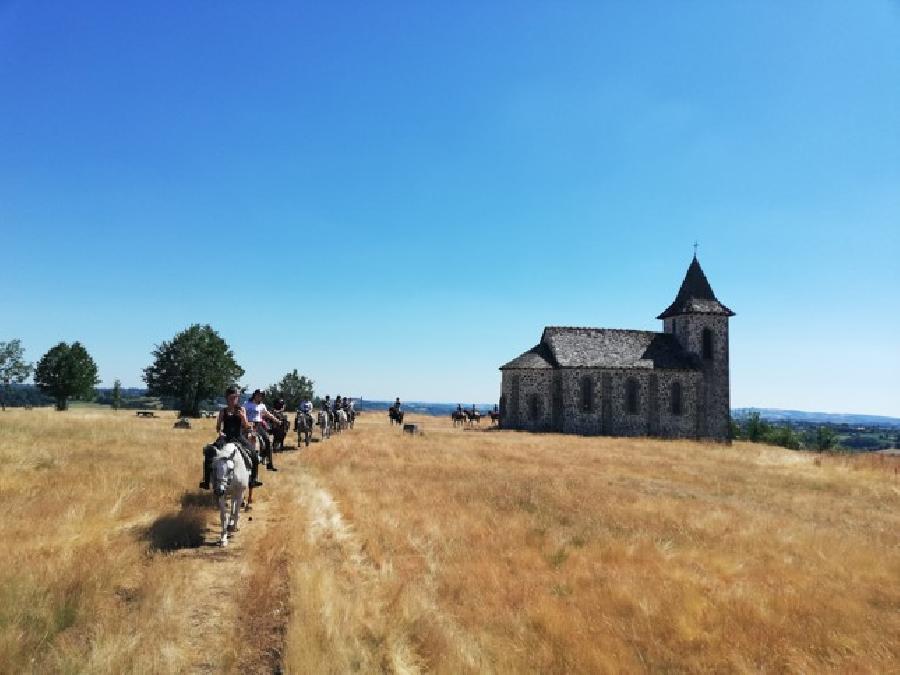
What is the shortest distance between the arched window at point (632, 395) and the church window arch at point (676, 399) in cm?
358

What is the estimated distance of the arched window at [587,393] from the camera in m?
48.0

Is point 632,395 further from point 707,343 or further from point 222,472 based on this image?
point 222,472

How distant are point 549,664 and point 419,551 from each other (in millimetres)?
3999

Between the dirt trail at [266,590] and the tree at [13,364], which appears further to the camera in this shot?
the tree at [13,364]

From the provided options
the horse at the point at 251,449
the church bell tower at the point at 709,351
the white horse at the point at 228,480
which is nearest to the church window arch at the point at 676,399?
the church bell tower at the point at 709,351

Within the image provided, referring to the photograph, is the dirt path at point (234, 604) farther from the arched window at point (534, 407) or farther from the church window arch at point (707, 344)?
the church window arch at point (707, 344)

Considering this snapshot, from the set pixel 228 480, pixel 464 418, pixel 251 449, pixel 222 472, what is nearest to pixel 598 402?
pixel 464 418

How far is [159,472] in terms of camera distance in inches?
571

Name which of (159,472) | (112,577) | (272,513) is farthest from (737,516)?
(159,472)

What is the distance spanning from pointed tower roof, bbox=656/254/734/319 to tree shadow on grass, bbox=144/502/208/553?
162 ft

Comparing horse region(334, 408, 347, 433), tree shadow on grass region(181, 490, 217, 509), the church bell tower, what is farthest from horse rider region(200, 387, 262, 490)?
the church bell tower

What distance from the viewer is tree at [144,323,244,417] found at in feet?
205

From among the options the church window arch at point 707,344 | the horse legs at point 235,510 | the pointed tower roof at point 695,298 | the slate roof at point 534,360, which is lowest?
the horse legs at point 235,510

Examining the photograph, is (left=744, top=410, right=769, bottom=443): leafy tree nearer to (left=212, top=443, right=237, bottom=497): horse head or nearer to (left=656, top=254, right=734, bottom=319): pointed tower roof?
(left=656, top=254, right=734, bottom=319): pointed tower roof
